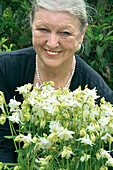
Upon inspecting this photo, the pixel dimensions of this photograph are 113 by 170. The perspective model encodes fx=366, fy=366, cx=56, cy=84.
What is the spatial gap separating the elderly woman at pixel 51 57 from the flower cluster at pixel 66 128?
1.55 feet

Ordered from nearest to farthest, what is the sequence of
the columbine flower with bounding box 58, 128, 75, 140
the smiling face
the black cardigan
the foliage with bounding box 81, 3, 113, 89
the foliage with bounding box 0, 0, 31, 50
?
the columbine flower with bounding box 58, 128, 75, 140 < the smiling face < the black cardigan < the foliage with bounding box 81, 3, 113, 89 < the foliage with bounding box 0, 0, 31, 50

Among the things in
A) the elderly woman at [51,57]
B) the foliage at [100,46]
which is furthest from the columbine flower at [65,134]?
the foliage at [100,46]

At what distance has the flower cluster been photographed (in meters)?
1.03

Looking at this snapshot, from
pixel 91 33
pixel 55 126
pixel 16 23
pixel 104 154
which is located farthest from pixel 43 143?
pixel 16 23

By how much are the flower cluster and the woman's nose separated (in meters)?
0.54

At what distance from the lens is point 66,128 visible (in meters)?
1.02

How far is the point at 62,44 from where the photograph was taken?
1.69 meters

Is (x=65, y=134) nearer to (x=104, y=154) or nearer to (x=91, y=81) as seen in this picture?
(x=104, y=154)

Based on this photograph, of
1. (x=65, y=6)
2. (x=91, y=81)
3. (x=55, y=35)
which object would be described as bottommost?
(x=91, y=81)

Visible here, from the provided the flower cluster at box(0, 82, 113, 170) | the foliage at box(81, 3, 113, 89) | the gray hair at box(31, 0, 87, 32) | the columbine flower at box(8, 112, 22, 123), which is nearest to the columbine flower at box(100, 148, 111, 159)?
the flower cluster at box(0, 82, 113, 170)

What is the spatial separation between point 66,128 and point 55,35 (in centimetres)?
71

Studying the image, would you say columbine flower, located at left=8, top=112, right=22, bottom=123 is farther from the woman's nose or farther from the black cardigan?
the black cardigan

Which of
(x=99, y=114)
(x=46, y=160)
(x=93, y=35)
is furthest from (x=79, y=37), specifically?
(x=93, y=35)

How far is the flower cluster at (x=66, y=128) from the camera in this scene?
Result: 103 centimetres
